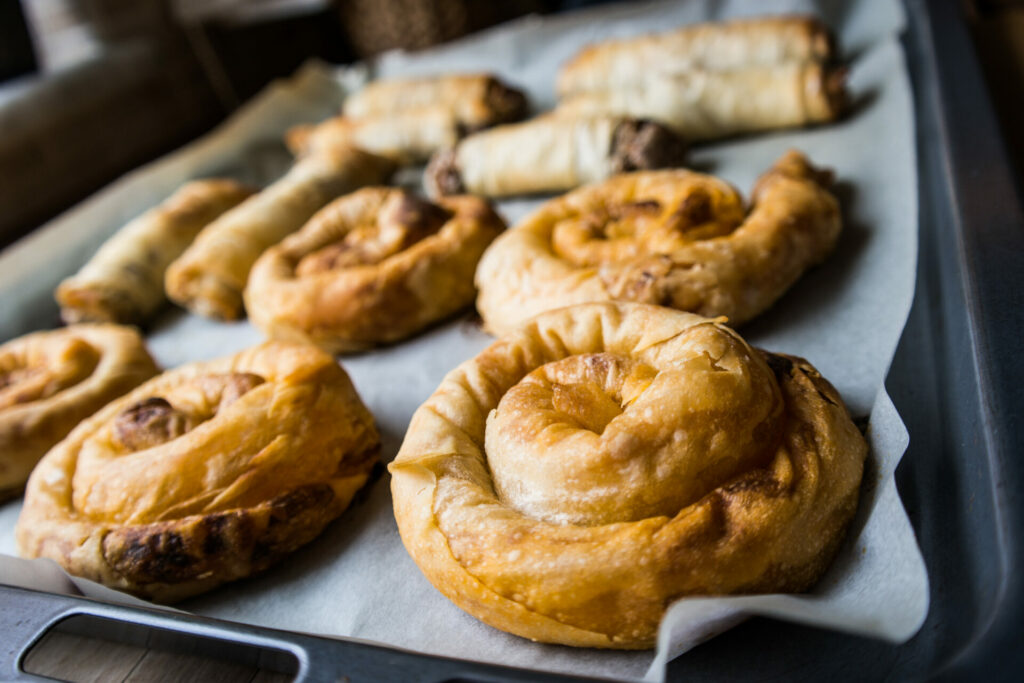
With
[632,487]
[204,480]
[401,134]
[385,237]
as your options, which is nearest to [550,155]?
[385,237]

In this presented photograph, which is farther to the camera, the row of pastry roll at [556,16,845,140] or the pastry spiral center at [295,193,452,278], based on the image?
the row of pastry roll at [556,16,845,140]

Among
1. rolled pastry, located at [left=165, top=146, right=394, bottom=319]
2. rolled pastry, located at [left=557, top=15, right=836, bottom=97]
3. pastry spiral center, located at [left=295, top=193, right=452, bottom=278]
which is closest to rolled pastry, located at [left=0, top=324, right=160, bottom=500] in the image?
rolled pastry, located at [left=165, top=146, right=394, bottom=319]

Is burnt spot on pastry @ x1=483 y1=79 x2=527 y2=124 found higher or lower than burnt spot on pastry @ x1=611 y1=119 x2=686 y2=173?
higher

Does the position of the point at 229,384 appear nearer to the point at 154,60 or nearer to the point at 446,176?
the point at 446,176

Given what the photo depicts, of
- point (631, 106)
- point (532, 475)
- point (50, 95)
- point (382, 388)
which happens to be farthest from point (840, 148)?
point (50, 95)

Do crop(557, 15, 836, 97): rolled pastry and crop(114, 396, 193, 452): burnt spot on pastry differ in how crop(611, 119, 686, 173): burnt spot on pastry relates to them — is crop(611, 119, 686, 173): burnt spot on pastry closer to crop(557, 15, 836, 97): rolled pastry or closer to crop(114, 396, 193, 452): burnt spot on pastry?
crop(557, 15, 836, 97): rolled pastry

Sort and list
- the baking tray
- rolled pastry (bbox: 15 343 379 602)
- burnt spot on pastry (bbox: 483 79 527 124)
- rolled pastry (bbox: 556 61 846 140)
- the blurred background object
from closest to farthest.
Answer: the baking tray < rolled pastry (bbox: 15 343 379 602) < rolled pastry (bbox: 556 61 846 140) < the blurred background object < burnt spot on pastry (bbox: 483 79 527 124)

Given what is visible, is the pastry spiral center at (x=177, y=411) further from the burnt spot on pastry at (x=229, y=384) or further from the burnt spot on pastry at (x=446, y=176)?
the burnt spot on pastry at (x=446, y=176)

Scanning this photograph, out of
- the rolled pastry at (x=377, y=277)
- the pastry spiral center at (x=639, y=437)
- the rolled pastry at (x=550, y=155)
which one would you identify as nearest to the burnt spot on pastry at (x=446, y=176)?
the rolled pastry at (x=550, y=155)
